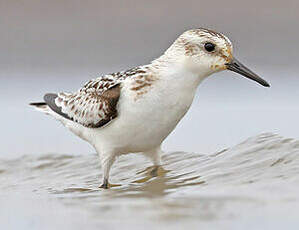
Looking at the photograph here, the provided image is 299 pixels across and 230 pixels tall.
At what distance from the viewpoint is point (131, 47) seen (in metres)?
15.6

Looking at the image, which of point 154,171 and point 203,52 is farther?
point 154,171

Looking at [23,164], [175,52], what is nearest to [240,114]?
[23,164]

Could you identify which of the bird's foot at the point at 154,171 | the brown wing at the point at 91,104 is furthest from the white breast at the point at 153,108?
the bird's foot at the point at 154,171

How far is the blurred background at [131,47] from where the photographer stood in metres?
12.1

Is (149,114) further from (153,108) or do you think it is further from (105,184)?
(105,184)

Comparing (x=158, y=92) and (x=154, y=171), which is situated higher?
(x=158, y=92)

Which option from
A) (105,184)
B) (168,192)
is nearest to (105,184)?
(105,184)

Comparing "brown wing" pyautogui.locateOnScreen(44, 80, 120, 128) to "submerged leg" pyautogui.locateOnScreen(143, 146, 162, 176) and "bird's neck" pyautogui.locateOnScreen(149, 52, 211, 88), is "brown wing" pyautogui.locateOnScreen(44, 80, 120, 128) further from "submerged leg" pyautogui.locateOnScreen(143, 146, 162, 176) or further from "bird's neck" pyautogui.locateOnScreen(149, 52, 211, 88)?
"submerged leg" pyautogui.locateOnScreen(143, 146, 162, 176)

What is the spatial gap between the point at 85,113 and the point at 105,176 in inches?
27.4

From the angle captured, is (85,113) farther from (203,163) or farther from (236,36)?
(236,36)

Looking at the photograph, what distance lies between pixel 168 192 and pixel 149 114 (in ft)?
2.93

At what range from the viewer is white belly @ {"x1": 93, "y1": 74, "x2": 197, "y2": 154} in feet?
24.1

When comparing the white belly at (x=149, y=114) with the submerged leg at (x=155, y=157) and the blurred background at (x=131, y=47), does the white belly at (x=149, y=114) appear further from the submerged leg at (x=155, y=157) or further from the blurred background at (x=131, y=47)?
the blurred background at (x=131, y=47)

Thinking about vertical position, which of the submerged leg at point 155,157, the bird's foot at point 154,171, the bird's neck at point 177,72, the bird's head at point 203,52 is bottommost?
the bird's foot at point 154,171
